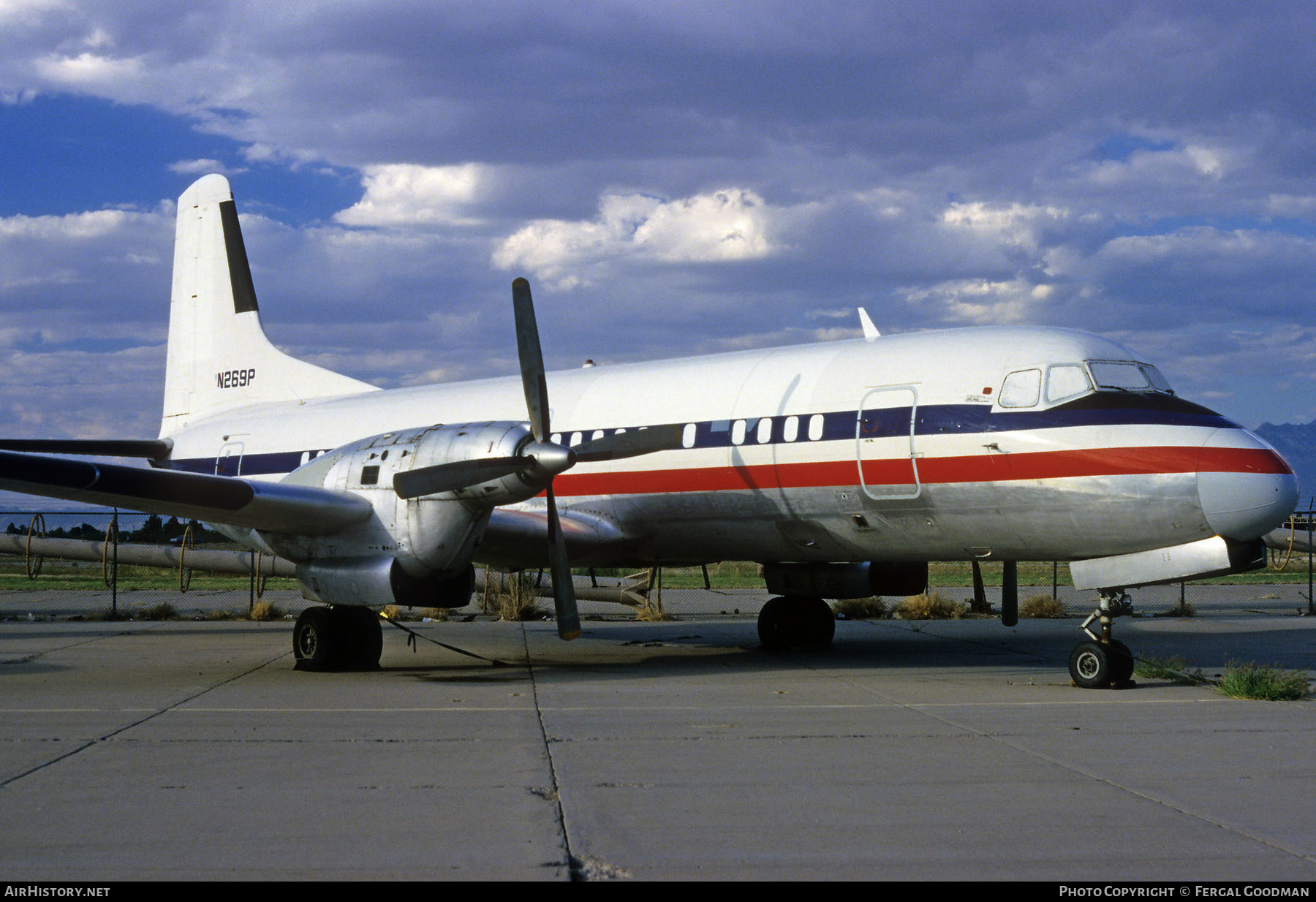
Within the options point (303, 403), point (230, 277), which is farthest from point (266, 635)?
point (230, 277)

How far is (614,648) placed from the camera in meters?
17.0

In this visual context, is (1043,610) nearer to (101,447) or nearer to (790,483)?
(790,483)

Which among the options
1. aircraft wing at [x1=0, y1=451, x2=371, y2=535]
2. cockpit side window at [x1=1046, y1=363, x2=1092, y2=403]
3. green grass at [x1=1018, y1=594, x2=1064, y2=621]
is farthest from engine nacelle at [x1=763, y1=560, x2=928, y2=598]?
green grass at [x1=1018, y1=594, x2=1064, y2=621]

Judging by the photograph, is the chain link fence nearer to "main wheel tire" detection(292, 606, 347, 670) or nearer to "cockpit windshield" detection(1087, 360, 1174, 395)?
"main wheel tire" detection(292, 606, 347, 670)

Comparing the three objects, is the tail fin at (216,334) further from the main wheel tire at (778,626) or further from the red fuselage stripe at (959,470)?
the main wheel tire at (778,626)

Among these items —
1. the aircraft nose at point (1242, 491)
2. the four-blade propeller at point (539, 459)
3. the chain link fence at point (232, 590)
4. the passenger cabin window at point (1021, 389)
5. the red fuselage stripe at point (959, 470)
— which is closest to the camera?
the aircraft nose at point (1242, 491)

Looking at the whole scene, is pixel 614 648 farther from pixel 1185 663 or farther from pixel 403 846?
pixel 403 846

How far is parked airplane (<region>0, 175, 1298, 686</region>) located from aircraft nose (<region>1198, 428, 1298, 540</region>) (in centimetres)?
2

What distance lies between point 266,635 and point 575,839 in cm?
1518

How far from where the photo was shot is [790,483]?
522 inches

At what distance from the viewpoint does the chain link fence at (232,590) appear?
24.2 m

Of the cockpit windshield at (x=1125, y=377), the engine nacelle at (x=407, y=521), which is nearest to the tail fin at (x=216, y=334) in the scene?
the engine nacelle at (x=407, y=521)

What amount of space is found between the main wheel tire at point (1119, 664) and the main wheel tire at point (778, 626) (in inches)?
216

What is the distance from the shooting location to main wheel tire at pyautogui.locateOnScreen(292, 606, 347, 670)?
44.7ft
